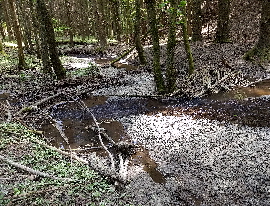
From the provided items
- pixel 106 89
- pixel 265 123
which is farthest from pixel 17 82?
pixel 265 123

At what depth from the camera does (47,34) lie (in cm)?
1230

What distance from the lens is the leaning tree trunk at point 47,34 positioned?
464 inches

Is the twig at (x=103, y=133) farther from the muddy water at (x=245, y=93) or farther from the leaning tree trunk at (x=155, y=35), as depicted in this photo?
the muddy water at (x=245, y=93)

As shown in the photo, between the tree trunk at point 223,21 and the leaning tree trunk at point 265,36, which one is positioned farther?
the tree trunk at point 223,21

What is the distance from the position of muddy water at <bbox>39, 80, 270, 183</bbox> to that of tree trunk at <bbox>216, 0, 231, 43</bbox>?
6886mm

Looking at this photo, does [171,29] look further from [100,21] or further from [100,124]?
[100,21]

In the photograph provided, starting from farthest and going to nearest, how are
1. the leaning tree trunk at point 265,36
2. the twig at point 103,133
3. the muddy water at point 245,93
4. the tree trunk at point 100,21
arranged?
1. the tree trunk at point 100,21
2. the leaning tree trunk at point 265,36
3. the muddy water at point 245,93
4. the twig at point 103,133

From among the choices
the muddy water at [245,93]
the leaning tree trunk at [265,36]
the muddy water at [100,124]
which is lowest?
the muddy water at [100,124]

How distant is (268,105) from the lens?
8.52 meters

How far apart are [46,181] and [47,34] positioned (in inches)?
372

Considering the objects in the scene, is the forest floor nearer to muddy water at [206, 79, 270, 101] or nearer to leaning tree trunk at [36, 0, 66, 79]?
muddy water at [206, 79, 270, 101]

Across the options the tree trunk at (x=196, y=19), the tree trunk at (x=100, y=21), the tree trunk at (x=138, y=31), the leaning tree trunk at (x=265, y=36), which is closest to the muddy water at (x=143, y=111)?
the leaning tree trunk at (x=265, y=36)

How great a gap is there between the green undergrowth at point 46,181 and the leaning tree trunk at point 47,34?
751 centimetres

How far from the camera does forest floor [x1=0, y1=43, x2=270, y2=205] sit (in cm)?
454
